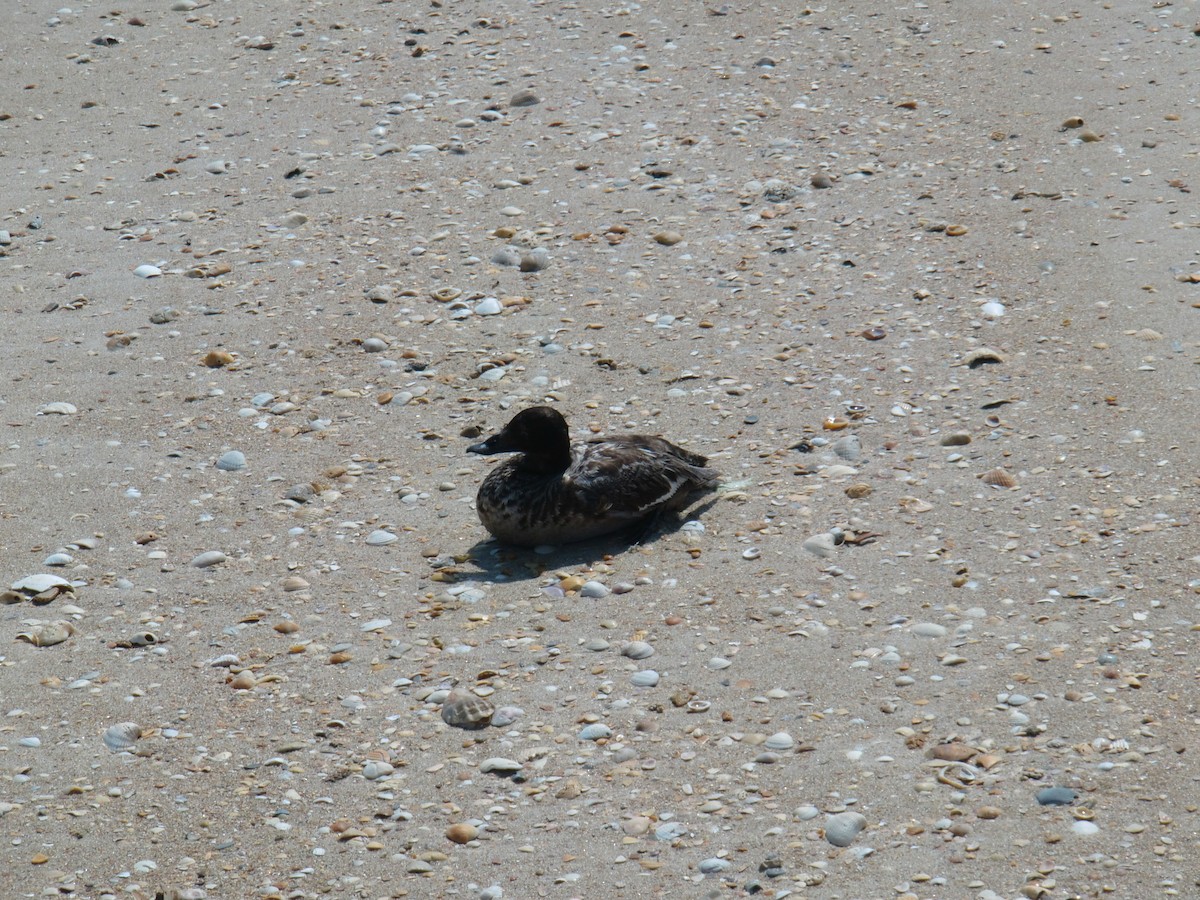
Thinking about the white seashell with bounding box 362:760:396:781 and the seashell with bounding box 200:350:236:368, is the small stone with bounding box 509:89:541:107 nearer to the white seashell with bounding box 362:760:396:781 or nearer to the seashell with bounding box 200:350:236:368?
the seashell with bounding box 200:350:236:368

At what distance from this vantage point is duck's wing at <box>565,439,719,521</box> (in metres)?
6.38

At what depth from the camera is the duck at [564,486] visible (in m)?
6.36

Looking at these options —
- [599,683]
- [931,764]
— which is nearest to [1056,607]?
[931,764]

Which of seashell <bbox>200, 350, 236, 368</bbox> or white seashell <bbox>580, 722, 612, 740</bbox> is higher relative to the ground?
white seashell <bbox>580, 722, 612, 740</bbox>

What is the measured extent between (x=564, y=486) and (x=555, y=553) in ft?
1.12

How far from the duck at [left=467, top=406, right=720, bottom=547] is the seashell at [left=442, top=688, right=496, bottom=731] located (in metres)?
1.26

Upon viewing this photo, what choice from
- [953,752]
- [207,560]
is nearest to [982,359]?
[953,752]

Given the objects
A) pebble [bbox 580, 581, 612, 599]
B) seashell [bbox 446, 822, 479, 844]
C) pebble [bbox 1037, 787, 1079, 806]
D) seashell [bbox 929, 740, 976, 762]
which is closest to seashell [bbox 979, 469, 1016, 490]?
pebble [bbox 580, 581, 612, 599]

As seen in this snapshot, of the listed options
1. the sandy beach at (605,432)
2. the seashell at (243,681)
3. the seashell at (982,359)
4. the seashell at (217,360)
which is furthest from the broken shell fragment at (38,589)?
the seashell at (982,359)

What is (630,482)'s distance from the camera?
6387mm

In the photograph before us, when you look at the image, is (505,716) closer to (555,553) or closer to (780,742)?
(780,742)

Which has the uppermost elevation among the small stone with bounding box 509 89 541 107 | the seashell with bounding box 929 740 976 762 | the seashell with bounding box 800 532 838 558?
the small stone with bounding box 509 89 541 107

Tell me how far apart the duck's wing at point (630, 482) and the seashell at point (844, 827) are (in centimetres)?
221

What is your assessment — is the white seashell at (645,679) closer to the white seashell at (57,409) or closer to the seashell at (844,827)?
the seashell at (844,827)
